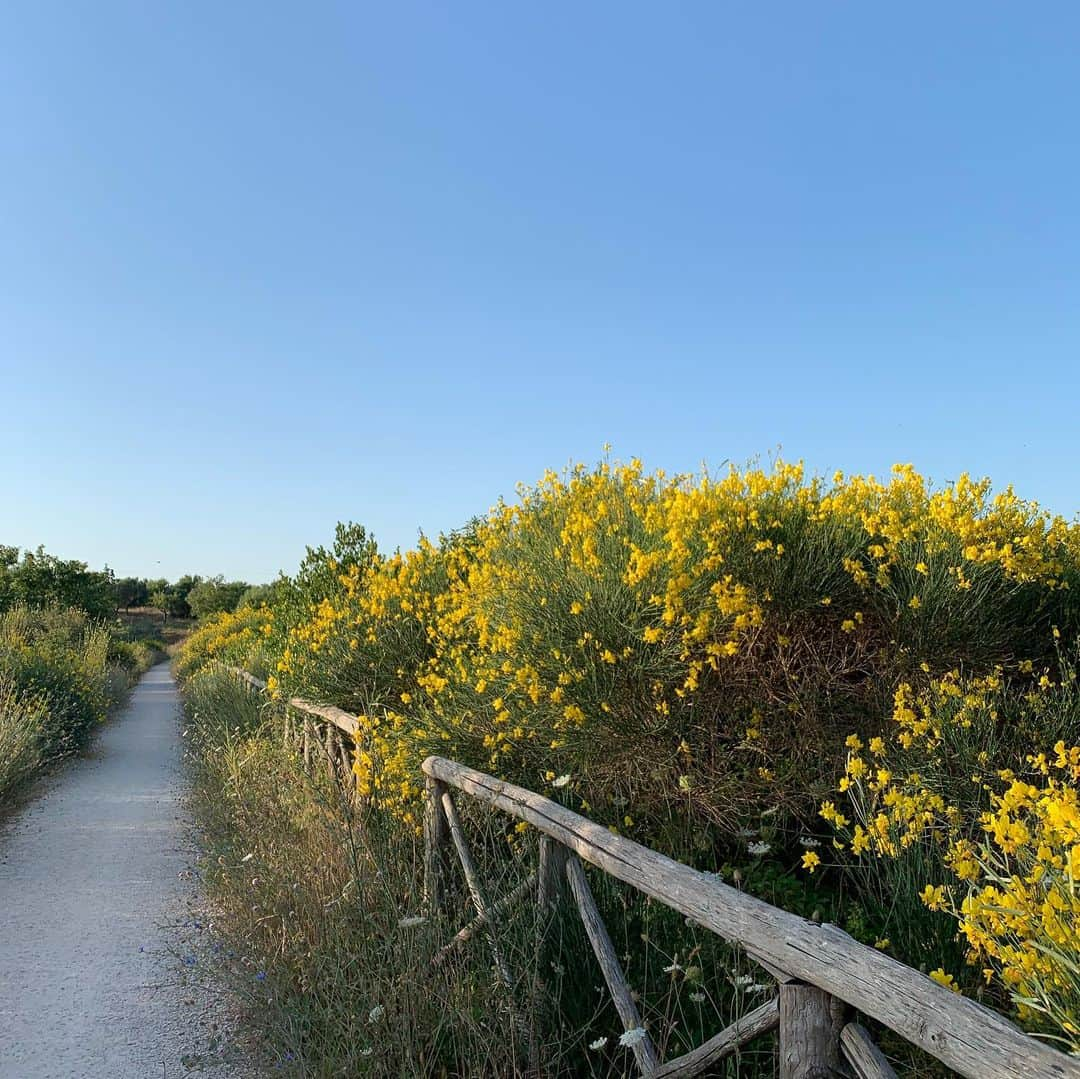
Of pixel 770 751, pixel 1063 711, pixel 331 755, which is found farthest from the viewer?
pixel 331 755

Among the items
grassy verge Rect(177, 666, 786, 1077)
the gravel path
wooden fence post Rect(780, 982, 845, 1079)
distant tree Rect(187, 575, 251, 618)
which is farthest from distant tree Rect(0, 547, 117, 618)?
wooden fence post Rect(780, 982, 845, 1079)

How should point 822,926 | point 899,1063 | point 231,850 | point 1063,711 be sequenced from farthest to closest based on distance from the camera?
point 231,850 → point 1063,711 → point 899,1063 → point 822,926

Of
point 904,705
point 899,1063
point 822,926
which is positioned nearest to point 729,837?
point 904,705

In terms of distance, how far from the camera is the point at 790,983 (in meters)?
1.97

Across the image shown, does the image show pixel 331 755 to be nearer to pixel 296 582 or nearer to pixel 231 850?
pixel 231 850

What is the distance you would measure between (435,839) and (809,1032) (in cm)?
248

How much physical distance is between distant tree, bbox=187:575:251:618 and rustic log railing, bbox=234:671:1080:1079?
1711 inches

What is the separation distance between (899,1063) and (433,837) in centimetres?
227

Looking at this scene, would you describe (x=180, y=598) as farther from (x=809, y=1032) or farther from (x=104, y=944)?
(x=809, y=1032)

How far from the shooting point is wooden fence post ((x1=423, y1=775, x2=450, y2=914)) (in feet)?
12.9

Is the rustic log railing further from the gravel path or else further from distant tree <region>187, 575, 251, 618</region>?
distant tree <region>187, 575, 251, 618</region>

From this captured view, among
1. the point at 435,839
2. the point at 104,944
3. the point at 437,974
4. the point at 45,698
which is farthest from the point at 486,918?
the point at 45,698

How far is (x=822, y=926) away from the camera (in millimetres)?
1945

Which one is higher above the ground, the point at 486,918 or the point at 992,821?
the point at 992,821
